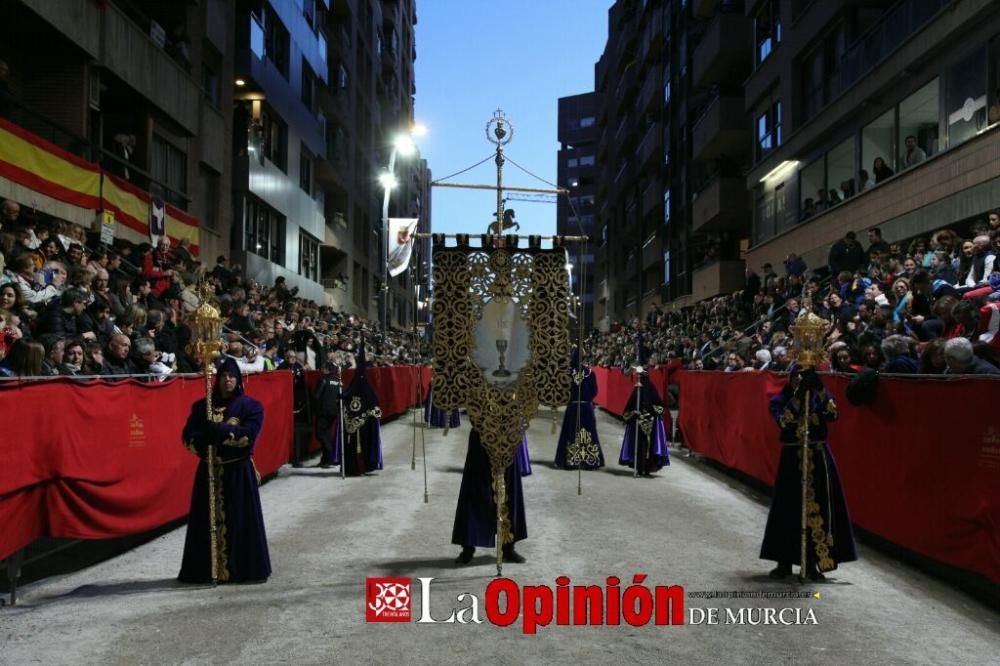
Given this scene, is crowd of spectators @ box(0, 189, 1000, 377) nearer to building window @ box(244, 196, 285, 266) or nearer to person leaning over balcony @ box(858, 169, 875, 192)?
person leaning over balcony @ box(858, 169, 875, 192)

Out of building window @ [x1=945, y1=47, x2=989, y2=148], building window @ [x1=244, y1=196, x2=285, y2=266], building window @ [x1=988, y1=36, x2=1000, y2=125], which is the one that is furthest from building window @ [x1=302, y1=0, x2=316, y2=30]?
building window @ [x1=988, y1=36, x2=1000, y2=125]

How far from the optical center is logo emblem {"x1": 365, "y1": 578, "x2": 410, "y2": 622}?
6355 mm

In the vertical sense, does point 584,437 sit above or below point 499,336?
below

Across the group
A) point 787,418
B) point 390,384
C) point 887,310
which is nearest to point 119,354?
point 787,418

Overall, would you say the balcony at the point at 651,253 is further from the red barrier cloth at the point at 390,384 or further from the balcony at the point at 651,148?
the red barrier cloth at the point at 390,384

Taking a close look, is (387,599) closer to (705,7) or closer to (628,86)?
(705,7)

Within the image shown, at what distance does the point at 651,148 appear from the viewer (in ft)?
164

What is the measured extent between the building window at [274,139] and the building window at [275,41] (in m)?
1.90

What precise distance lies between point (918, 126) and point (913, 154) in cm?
144

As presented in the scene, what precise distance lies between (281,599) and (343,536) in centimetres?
250

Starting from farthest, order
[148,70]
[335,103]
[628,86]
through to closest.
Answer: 1. [628,86]
2. [335,103]
3. [148,70]

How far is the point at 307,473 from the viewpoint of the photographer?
1519 cm

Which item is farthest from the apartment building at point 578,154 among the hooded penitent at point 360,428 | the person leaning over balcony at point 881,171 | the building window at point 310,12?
the hooded penitent at point 360,428

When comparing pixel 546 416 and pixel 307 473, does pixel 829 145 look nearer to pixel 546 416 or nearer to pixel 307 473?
pixel 546 416
